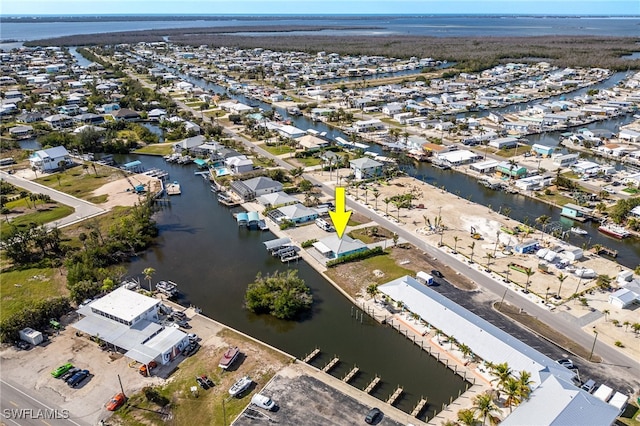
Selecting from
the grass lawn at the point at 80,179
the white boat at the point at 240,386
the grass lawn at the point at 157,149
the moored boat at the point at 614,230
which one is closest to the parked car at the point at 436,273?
the white boat at the point at 240,386

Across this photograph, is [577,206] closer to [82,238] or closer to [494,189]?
[494,189]

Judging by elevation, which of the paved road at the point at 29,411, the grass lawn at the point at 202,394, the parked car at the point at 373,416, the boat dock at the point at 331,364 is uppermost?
the parked car at the point at 373,416

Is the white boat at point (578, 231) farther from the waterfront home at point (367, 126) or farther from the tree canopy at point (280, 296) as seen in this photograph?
the waterfront home at point (367, 126)

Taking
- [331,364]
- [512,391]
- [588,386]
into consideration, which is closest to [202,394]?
[331,364]

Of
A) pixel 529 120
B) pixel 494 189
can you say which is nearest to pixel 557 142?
pixel 529 120

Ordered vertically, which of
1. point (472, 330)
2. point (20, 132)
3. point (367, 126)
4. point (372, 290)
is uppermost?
point (367, 126)

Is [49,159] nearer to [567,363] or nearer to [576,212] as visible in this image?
[567,363]
